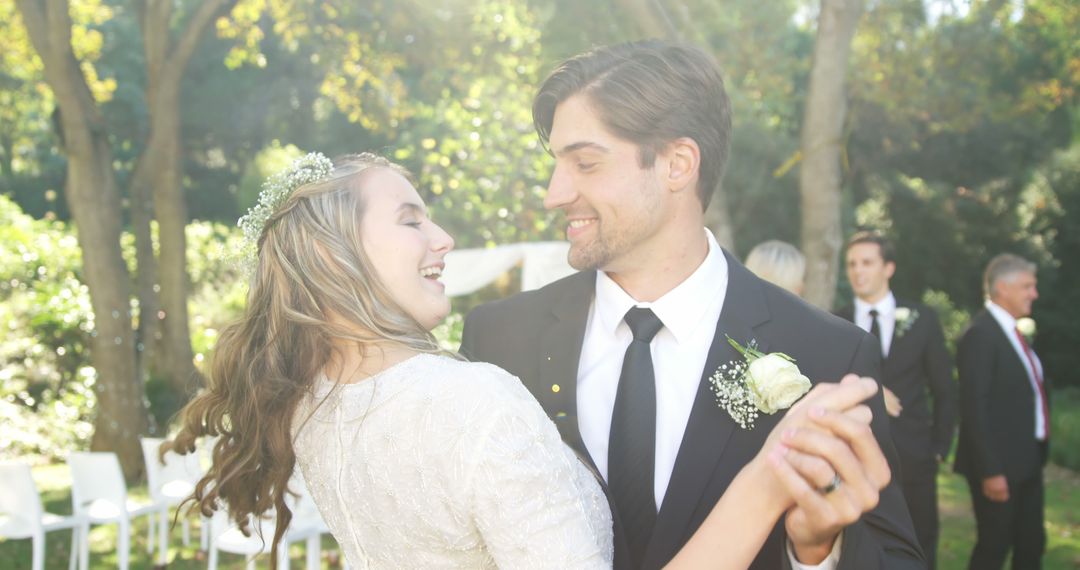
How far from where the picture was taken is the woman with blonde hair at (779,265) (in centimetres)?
677

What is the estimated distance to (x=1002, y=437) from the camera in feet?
21.1

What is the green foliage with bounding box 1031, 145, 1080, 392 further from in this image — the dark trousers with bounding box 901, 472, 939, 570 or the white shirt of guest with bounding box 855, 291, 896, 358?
the dark trousers with bounding box 901, 472, 939, 570

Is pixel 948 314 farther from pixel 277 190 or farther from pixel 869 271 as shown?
pixel 277 190

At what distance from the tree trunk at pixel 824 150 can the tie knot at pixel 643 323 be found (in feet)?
16.1

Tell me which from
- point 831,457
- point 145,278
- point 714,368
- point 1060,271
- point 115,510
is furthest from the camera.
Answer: point 1060,271

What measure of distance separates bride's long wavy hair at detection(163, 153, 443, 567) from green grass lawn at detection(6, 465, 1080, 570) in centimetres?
569

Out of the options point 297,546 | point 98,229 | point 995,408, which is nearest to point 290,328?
point 995,408

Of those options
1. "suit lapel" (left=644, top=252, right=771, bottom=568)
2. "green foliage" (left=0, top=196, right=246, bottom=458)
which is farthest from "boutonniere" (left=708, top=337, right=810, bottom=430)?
"green foliage" (left=0, top=196, right=246, bottom=458)

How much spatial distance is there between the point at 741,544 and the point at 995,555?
5.26 metres

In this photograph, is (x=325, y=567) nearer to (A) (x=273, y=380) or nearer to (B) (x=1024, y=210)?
(A) (x=273, y=380)

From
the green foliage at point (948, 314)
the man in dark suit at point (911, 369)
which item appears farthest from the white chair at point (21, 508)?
the green foliage at point (948, 314)

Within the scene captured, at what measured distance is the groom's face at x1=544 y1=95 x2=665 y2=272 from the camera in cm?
271

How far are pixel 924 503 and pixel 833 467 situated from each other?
5062mm

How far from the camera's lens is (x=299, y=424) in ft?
7.63
